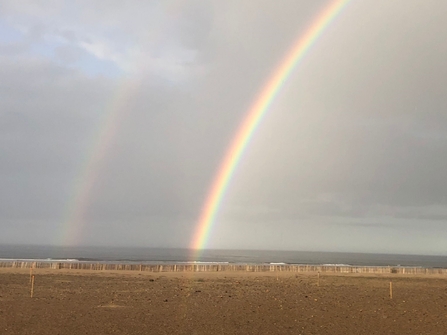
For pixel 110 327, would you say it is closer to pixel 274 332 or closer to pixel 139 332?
pixel 139 332

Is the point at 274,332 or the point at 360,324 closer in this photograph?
the point at 274,332

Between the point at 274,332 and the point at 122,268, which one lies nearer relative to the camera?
the point at 274,332

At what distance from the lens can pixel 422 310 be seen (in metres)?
22.9

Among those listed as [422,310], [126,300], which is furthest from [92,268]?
[422,310]

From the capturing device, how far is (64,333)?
15742mm

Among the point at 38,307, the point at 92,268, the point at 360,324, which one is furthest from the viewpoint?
the point at 92,268

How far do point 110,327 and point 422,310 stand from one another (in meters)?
14.8

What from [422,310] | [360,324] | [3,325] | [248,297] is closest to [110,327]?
[3,325]

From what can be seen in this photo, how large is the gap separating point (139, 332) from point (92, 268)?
4413 cm

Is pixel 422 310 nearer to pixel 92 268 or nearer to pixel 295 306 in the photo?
pixel 295 306

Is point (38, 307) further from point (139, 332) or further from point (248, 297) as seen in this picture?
point (248, 297)

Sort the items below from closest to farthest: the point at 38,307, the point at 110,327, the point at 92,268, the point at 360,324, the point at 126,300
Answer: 1. the point at 110,327
2. the point at 360,324
3. the point at 38,307
4. the point at 126,300
5. the point at 92,268

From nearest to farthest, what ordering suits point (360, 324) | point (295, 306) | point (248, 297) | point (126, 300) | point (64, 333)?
point (64, 333), point (360, 324), point (295, 306), point (126, 300), point (248, 297)

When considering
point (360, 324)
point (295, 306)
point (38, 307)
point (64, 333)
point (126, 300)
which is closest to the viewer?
point (64, 333)
